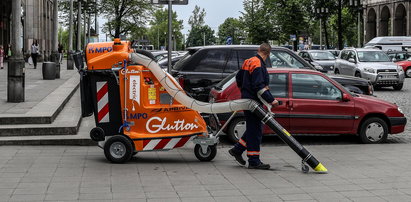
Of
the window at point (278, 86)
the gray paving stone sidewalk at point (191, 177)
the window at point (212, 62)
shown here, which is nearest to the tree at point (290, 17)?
the window at point (212, 62)


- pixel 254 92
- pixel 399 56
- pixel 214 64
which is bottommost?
pixel 254 92

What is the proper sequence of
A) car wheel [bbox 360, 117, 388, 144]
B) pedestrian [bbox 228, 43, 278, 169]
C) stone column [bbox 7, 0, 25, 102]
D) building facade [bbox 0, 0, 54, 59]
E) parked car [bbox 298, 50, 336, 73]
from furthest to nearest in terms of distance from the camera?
building facade [bbox 0, 0, 54, 59] < parked car [bbox 298, 50, 336, 73] < stone column [bbox 7, 0, 25, 102] < car wheel [bbox 360, 117, 388, 144] < pedestrian [bbox 228, 43, 278, 169]

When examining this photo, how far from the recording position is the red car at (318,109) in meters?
11.9

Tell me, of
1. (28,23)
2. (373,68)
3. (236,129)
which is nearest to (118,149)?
(236,129)

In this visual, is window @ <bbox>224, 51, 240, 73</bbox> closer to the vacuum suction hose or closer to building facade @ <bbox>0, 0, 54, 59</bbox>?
the vacuum suction hose

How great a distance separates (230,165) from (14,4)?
8284 mm

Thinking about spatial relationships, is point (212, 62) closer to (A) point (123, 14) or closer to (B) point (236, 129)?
(B) point (236, 129)

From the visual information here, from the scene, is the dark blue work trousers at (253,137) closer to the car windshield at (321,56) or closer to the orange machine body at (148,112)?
the orange machine body at (148,112)

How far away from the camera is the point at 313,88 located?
12.0 m

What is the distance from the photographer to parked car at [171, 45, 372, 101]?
14.1m

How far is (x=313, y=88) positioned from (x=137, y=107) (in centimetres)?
387

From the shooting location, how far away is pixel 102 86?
9.72m

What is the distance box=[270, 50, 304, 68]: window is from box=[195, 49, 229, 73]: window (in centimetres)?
104

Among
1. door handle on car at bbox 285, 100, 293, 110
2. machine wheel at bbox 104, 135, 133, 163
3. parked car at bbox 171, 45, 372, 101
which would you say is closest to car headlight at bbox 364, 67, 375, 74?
parked car at bbox 171, 45, 372, 101
